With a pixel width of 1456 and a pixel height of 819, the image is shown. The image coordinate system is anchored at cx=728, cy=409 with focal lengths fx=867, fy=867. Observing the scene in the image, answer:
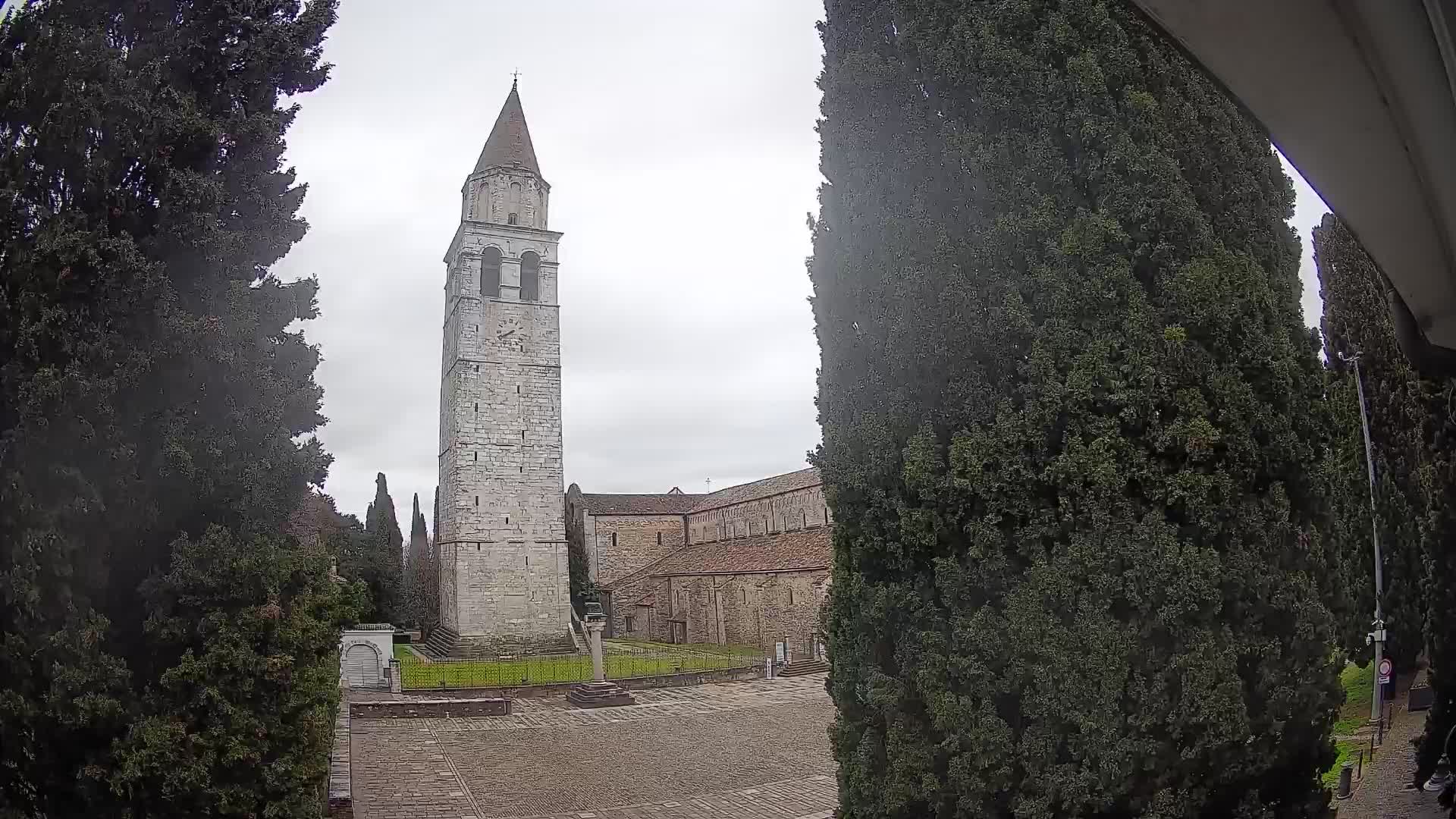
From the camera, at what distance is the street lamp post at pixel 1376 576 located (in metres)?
12.7

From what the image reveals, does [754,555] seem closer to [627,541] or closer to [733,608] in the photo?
[733,608]

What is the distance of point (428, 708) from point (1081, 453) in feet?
62.5

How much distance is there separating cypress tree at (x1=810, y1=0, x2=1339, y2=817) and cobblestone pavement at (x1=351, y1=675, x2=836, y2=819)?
24.6ft

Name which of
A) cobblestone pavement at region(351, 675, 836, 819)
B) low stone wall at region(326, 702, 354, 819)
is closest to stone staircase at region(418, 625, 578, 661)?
cobblestone pavement at region(351, 675, 836, 819)

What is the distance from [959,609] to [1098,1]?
3817mm

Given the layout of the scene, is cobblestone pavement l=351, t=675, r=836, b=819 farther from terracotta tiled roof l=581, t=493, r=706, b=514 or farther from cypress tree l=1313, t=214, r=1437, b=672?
terracotta tiled roof l=581, t=493, r=706, b=514

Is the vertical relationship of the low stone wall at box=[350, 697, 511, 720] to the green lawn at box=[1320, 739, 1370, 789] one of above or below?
below

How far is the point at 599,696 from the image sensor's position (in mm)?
22031

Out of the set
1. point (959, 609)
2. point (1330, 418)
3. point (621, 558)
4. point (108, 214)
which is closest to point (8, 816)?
point (108, 214)

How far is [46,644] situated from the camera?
5.26m

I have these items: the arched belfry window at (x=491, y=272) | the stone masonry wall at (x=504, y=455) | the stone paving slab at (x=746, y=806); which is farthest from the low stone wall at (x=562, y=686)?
the arched belfry window at (x=491, y=272)

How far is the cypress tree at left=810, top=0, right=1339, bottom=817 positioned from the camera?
15.1 ft

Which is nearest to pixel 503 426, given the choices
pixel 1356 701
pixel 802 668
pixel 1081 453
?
pixel 802 668

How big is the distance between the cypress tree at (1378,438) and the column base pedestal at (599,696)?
1561cm
